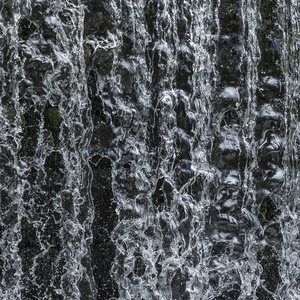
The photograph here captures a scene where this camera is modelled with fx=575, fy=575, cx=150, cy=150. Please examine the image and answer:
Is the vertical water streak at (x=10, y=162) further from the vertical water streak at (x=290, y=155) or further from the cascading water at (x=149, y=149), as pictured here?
the vertical water streak at (x=290, y=155)

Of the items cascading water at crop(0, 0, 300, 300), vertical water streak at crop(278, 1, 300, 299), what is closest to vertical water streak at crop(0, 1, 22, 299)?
cascading water at crop(0, 0, 300, 300)

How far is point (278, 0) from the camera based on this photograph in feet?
7.59

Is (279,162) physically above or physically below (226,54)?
below

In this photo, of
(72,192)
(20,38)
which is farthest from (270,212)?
(20,38)

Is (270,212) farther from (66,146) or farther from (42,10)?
(42,10)

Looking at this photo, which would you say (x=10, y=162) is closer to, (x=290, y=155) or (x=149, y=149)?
(x=149, y=149)

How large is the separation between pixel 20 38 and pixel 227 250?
1.15 metres

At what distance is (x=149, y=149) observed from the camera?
2262 millimetres

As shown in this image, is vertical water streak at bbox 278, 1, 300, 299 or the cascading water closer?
the cascading water

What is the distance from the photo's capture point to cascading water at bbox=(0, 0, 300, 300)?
2.15 metres

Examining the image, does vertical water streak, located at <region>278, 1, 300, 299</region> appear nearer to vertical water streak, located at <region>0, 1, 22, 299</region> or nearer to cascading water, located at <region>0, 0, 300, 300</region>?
cascading water, located at <region>0, 0, 300, 300</region>

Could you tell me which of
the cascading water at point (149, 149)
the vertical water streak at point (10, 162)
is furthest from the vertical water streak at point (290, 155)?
the vertical water streak at point (10, 162)

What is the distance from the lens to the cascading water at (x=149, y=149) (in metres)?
2.15

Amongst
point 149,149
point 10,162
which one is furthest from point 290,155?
point 10,162
